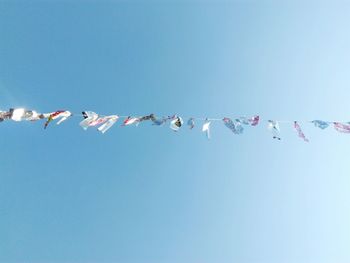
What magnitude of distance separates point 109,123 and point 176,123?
2.33 m

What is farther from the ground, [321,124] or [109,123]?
[321,124]

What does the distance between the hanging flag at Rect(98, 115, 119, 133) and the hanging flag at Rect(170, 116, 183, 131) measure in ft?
6.28

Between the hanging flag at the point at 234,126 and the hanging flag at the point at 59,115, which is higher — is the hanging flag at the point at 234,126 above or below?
above

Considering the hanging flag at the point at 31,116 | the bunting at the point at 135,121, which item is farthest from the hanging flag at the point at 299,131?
the hanging flag at the point at 31,116

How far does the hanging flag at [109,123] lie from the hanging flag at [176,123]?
1.91 meters

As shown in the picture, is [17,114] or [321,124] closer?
[17,114]

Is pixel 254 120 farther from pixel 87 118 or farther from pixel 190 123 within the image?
pixel 87 118

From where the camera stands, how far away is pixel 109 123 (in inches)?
466

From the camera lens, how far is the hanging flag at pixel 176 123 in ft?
41.1

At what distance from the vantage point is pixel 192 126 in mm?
12883

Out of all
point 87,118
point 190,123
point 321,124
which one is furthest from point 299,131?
point 87,118

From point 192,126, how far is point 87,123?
12.1ft

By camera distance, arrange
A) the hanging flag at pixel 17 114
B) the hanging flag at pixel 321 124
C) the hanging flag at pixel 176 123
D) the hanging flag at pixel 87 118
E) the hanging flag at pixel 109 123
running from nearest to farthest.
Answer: the hanging flag at pixel 17 114
the hanging flag at pixel 87 118
the hanging flag at pixel 109 123
the hanging flag at pixel 176 123
the hanging flag at pixel 321 124

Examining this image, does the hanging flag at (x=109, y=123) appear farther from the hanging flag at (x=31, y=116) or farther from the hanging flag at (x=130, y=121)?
the hanging flag at (x=31, y=116)
